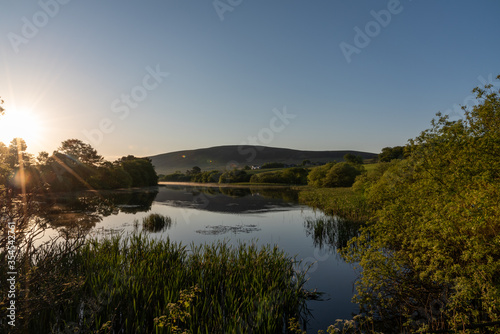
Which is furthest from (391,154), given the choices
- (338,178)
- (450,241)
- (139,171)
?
(450,241)

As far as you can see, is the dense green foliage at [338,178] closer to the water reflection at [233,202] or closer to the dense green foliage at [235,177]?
the water reflection at [233,202]

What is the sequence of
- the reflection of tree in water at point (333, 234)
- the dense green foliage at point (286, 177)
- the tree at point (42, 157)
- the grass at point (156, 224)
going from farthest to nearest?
the dense green foliage at point (286, 177) < the tree at point (42, 157) < the grass at point (156, 224) < the reflection of tree in water at point (333, 234)

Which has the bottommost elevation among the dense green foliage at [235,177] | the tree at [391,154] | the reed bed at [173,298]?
the reed bed at [173,298]

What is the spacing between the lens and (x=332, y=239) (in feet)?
67.1

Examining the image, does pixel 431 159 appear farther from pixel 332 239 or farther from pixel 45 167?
pixel 45 167

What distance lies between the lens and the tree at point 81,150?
73438mm

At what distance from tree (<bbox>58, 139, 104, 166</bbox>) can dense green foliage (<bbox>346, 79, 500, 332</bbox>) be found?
7754 cm

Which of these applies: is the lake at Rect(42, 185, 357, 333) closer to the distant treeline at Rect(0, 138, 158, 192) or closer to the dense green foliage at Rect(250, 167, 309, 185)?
the distant treeline at Rect(0, 138, 158, 192)

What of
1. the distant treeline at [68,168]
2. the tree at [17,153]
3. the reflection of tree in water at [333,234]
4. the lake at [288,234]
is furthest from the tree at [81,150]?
the reflection of tree in water at [333,234]

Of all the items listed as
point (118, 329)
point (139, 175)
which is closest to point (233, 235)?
point (118, 329)

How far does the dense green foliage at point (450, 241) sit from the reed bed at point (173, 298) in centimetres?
321

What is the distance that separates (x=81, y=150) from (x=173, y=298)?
7895 centimetres

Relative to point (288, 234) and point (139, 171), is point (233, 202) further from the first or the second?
point (139, 171)

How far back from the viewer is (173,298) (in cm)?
816
